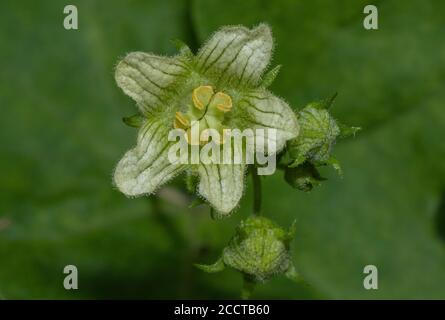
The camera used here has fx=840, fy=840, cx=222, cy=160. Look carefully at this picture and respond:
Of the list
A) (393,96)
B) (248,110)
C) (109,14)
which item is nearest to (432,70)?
(393,96)

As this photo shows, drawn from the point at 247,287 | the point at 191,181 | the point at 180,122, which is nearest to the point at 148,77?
the point at 180,122

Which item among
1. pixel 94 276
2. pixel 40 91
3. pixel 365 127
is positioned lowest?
pixel 94 276

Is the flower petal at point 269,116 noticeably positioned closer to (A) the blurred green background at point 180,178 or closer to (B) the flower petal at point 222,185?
(B) the flower petal at point 222,185

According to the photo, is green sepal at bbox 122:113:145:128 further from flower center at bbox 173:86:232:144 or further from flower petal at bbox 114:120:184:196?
flower center at bbox 173:86:232:144

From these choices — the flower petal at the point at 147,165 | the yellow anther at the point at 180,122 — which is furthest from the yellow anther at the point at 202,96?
the flower petal at the point at 147,165

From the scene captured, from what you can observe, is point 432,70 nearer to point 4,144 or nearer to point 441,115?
point 441,115

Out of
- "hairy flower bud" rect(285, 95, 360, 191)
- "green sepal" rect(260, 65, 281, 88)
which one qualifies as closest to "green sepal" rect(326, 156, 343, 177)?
"hairy flower bud" rect(285, 95, 360, 191)

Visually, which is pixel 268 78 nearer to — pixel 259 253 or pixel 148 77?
pixel 148 77
